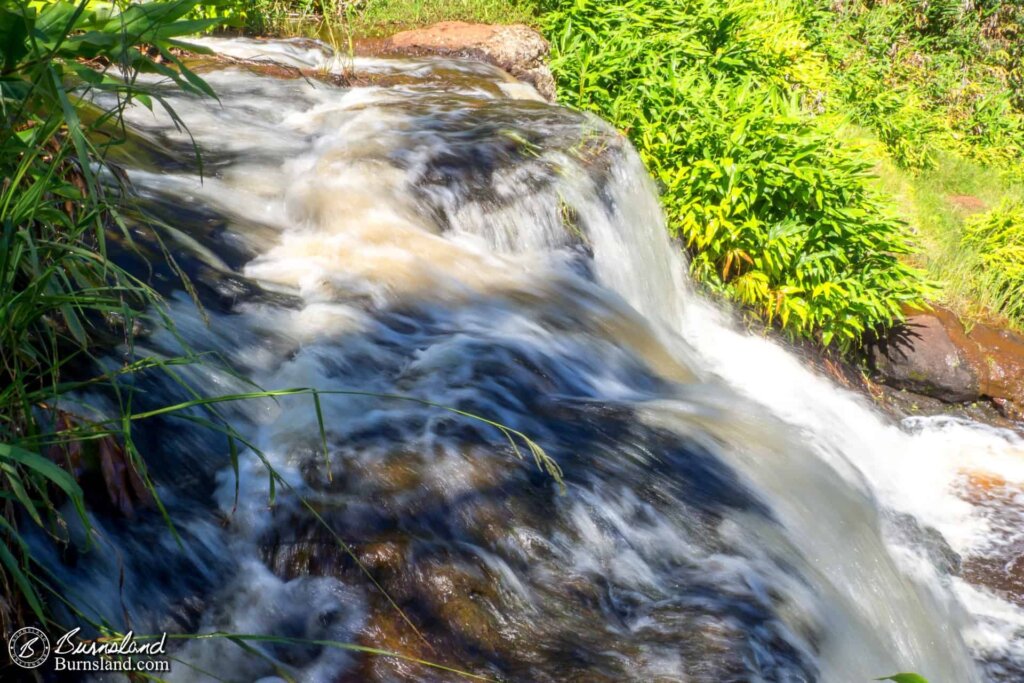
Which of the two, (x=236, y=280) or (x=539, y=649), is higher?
(x=236, y=280)

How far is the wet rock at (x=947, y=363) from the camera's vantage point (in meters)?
6.68

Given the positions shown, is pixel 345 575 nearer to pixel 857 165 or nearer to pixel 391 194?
pixel 391 194

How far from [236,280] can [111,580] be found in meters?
1.77

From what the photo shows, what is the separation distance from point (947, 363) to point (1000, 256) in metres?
1.44

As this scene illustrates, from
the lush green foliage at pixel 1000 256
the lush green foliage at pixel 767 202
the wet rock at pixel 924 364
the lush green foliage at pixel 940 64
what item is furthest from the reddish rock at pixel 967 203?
the lush green foliage at pixel 767 202

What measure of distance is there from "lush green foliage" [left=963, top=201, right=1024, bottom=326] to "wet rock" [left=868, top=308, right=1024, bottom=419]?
0.54 meters

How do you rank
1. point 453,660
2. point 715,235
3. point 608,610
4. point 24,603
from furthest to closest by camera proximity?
point 715,235
point 608,610
point 453,660
point 24,603

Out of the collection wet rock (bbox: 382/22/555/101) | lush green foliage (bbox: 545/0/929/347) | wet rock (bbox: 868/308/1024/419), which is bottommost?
wet rock (bbox: 868/308/1024/419)

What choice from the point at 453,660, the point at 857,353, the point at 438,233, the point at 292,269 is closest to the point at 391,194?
the point at 438,233

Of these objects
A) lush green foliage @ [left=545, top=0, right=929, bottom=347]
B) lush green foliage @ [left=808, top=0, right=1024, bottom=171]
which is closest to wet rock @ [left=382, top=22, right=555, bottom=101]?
lush green foliage @ [left=545, top=0, right=929, bottom=347]

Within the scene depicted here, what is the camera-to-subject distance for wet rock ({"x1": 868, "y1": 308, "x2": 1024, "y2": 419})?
263 inches

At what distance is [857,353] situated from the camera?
6.65 metres

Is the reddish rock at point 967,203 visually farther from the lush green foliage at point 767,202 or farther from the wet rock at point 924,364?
the lush green foliage at point 767,202

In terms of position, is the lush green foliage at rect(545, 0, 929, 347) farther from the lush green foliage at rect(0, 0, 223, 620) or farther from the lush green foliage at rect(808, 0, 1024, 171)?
the lush green foliage at rect(0, 0, 223, 620)
